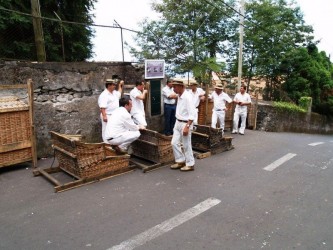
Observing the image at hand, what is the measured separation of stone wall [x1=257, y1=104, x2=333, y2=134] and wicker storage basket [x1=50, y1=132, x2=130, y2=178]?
30.8ft

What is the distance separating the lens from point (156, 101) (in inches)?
370

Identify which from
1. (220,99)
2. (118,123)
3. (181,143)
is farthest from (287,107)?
(118,123)

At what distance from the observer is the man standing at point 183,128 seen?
6.14 m

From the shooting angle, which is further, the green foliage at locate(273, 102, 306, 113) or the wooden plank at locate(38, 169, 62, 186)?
the green foliage at locate(273, 102, 306, 113)

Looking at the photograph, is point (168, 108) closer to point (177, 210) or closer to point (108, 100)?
point (108, 100)

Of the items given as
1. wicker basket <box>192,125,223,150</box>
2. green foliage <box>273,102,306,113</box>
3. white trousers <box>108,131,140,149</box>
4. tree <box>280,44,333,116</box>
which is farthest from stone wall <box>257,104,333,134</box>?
white trousers <box>108,131,140,149</box>

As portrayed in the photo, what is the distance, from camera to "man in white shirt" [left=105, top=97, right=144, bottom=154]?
6.25 m

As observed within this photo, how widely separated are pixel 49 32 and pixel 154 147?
820 centimetres

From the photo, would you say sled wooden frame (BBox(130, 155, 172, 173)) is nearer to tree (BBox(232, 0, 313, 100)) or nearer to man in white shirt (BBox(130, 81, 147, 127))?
man in white shirt (BBox(130, 81, 147, 127))

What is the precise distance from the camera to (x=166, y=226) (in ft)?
13.4

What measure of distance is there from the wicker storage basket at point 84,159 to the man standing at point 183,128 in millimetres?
1195

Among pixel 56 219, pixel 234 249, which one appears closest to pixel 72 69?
pixel 56 219

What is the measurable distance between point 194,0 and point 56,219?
15455 mm

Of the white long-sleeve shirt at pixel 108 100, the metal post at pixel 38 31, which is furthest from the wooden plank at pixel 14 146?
the metal post at pixel 38 31
